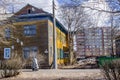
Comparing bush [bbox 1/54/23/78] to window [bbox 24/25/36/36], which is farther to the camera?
window [bbox 24/25/36/36]

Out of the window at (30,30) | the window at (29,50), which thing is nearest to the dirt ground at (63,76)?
the window at (29,50)

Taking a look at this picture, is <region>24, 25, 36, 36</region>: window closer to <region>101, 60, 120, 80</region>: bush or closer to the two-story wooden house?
the two-story wooden house

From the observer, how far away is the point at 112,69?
15055 mm

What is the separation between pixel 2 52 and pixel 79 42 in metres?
23.4

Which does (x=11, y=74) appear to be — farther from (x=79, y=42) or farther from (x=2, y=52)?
(x=79, y=42)

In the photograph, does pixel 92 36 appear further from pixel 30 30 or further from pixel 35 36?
pixel 30 30

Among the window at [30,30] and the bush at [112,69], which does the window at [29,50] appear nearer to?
the window at [30,30]

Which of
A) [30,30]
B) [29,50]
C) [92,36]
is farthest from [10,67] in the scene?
[92,36]

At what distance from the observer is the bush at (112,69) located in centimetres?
1471

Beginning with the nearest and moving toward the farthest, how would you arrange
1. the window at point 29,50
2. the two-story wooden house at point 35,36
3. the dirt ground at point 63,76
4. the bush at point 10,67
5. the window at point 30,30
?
the dirt ground at point 63,76, the bush at point 10,67, the window at point 29,50, the two-story wooden house at point 35,36, the window at point 30,30

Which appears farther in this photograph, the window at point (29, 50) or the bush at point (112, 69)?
the window at point (29, 50)

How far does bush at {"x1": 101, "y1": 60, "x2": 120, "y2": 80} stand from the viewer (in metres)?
14.7

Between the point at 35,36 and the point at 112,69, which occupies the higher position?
the point at 35,36

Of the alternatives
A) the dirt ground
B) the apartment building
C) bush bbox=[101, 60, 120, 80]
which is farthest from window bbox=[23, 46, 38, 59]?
bush bbox=[101, 60, 120, 80]
